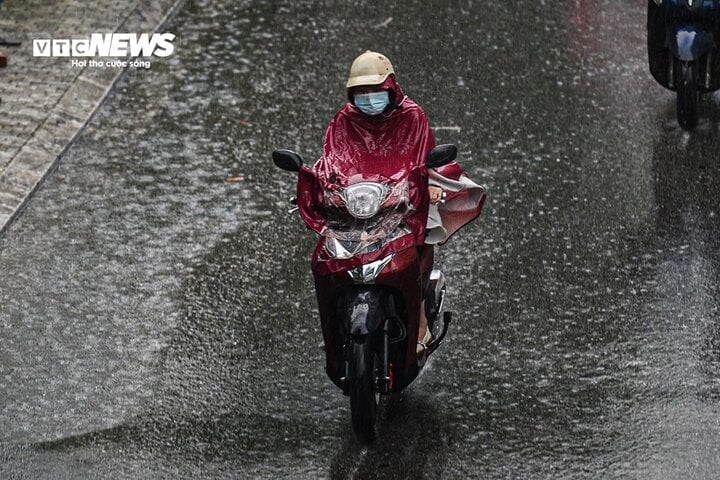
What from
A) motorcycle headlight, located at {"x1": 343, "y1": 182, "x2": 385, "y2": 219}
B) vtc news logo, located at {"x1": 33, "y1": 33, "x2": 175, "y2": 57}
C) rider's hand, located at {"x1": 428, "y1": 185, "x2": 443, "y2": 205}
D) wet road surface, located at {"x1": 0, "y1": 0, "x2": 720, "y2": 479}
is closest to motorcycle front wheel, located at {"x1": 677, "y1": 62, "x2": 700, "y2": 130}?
wet road surface, located at {"x1": 0, "y1": 0, "x2": 720, "y2": 479}

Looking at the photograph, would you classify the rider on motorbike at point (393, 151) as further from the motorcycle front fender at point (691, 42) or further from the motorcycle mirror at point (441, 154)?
the motorcycle front fender at point (691, 42)

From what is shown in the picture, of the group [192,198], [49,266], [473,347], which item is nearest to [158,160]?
[192,198]

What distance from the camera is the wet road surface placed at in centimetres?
730

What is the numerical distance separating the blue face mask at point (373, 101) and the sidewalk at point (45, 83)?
328 centimetres

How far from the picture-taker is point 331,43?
12508mm

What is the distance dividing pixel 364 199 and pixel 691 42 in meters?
4.30

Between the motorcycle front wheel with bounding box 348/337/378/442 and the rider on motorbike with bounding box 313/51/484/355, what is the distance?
0.63 meters

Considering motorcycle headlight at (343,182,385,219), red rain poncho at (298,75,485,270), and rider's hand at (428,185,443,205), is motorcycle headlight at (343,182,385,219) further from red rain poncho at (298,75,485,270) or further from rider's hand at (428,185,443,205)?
rider's hand at (428,185,443,205)

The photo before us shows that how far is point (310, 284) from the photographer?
894 cm

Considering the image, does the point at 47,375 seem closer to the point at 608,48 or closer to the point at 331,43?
the point at 331,43

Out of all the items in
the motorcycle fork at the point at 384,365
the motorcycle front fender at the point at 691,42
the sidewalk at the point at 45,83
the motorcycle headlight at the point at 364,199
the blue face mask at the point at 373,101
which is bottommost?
the sidewalk at the point at 45,83

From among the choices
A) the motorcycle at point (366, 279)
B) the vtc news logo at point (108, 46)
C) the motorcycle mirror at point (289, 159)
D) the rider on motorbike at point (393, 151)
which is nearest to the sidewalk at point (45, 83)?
the vtc news logo at point (108, 46)

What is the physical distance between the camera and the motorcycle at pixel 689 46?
1047 centimetres

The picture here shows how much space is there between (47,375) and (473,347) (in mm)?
2339
